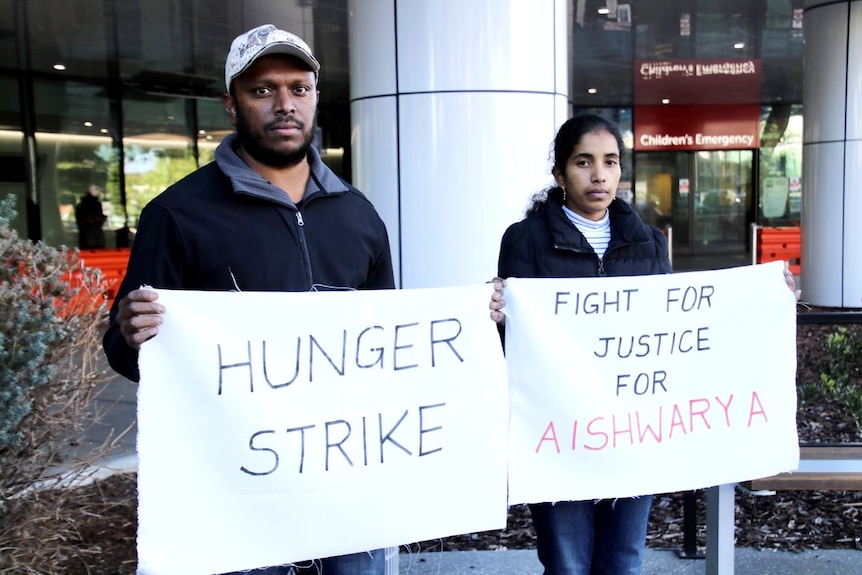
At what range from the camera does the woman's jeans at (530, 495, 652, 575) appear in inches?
103

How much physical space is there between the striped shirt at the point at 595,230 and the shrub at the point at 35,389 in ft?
6.32

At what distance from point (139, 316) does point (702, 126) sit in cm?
2135

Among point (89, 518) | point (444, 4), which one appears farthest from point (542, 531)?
point (444, 4)

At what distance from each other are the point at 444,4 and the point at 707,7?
316 inches

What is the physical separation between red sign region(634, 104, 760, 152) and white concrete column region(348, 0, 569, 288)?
17.2 meters

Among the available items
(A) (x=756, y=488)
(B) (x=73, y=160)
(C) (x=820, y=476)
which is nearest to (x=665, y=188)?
(B) (x=73, y=160)

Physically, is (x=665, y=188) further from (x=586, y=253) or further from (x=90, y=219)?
(x=586, y=253)

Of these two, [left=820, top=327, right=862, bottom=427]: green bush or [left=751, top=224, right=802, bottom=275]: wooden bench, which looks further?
[left=751, top=224, right=802, bottom=275]: wooden bench

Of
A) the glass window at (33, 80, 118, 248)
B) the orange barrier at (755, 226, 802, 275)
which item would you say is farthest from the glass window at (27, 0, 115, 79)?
the orange barrier at (755, 226, 802, 275)

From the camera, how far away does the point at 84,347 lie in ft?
12.5

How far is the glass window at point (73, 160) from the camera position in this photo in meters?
16.5

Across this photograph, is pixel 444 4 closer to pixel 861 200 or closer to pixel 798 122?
pixel 861 200

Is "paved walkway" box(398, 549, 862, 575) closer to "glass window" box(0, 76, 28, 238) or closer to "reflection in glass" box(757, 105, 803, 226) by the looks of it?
"glass window" box(0, 76, 28, 238)

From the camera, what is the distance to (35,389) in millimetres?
3238
